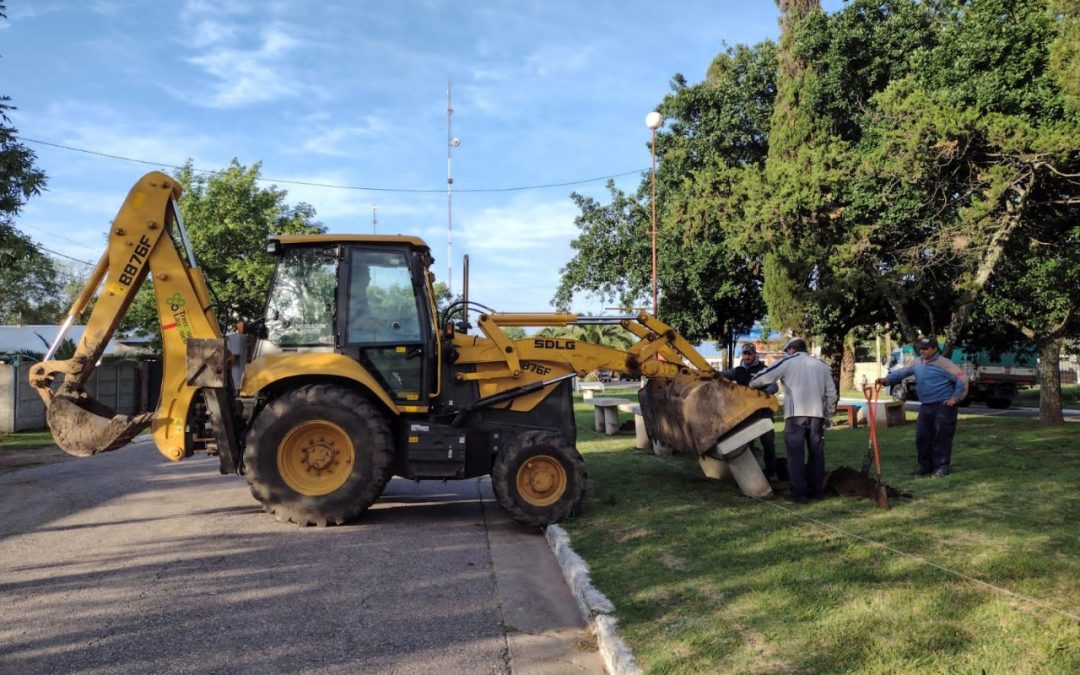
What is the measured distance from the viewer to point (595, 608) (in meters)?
5.00

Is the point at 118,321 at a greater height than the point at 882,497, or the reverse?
the point at 118,321

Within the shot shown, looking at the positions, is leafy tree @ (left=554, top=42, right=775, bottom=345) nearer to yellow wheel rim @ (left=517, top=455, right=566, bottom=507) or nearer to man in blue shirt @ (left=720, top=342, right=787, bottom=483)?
man in blue shirt @ (left=720, top=342, right=787, bottom=483)

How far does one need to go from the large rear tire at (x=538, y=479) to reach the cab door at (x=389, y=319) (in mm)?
1160

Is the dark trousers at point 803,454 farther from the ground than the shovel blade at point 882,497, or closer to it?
farther from the ground

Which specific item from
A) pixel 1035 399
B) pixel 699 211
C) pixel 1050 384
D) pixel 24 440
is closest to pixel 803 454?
pixel 1050 384

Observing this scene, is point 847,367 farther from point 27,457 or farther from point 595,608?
point 595,608

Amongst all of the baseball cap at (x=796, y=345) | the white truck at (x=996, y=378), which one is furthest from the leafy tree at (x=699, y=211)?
the baseball cap at (x=796, y=345)

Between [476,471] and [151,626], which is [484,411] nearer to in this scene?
[476,471]

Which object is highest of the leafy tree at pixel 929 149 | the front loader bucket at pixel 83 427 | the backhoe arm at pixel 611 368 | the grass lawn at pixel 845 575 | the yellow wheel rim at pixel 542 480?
the leafy tree at pixel 929 149

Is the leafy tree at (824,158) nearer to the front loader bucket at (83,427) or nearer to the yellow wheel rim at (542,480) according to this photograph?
the yellow wheel rim at (542,480)

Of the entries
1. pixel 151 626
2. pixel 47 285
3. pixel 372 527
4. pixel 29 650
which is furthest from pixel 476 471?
pixel 47 285

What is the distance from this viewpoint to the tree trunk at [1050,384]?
16.3m

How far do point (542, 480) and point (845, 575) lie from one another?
3198 millimetres

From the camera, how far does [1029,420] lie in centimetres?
1794
